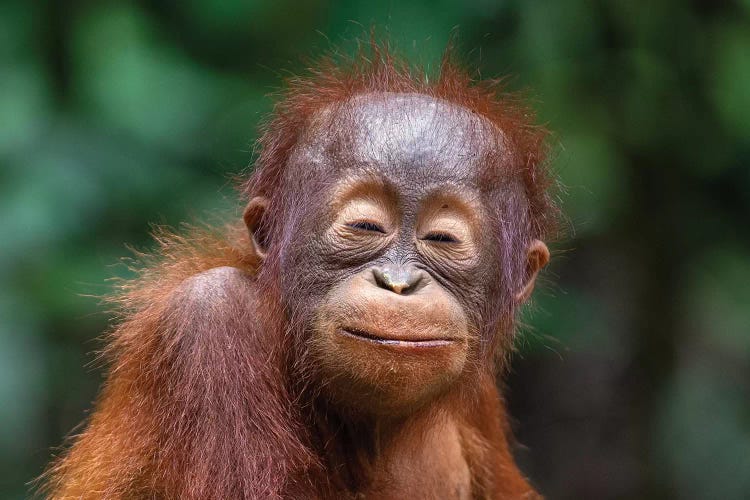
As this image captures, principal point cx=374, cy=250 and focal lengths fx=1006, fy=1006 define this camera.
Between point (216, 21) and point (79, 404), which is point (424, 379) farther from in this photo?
point (79, 404)

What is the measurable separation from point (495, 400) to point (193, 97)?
1.91 m

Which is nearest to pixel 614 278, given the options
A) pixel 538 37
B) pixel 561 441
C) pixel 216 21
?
pixel 561 441

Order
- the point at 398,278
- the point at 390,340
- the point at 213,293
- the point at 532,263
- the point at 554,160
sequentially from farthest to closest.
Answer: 1. the point at 554,160
2. the point at 532,263
3. the point at 213,293
4. the point at 398,278
5. the point at 390,340

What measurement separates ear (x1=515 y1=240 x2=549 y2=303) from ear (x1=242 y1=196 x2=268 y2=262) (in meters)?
0.88

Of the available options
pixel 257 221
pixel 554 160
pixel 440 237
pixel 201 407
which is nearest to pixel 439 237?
pixel 440 237

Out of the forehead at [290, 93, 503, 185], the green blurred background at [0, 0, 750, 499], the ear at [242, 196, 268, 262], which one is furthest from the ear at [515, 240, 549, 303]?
the ear at [242, 196, 268, 262]

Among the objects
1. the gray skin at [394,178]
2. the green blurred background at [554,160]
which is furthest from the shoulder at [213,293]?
the green blurred background at [554,160]

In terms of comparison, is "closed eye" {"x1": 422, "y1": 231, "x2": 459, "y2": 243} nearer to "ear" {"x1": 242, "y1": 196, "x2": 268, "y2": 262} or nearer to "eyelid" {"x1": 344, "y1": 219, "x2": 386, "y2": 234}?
"eyelid" {"x1": 344, "y1": 219, "x2": 386, "y2": 234}

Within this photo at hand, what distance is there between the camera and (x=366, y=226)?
116 inches

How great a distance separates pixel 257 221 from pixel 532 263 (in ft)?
3.11

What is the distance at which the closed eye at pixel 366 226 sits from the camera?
2.94 metres

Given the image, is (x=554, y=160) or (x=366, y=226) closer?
(x=366, y=226)

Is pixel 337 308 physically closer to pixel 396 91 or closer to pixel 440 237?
pixel 440 237

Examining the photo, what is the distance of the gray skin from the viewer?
2955 millimetres
